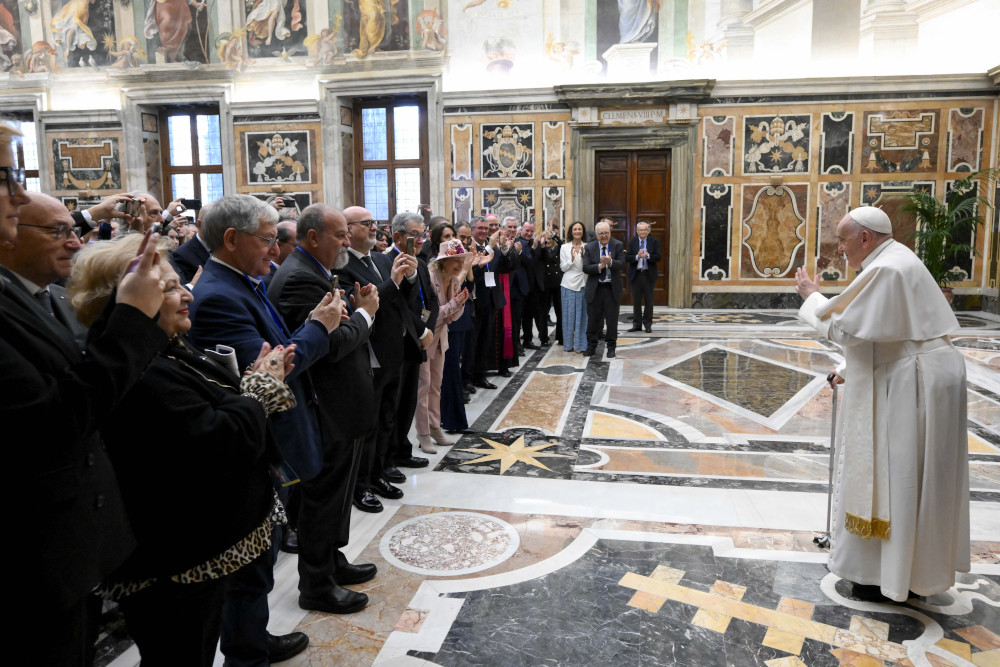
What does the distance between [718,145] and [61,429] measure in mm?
13525

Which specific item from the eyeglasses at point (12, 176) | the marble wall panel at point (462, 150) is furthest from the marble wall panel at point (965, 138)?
the eyeglasses at point (12, 176)

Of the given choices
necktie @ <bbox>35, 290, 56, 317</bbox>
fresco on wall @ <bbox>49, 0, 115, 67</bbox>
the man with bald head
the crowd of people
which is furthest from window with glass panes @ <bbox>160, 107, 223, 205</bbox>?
the man with bald head

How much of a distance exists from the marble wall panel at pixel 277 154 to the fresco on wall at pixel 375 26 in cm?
180

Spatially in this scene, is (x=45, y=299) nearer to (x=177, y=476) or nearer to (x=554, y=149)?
(x=177, y=476)

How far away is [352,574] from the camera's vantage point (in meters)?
3.40

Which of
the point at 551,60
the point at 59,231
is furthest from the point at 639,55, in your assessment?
the point at 59,231

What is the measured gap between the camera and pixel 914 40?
1288 cm

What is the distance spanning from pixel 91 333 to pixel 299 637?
1.77m

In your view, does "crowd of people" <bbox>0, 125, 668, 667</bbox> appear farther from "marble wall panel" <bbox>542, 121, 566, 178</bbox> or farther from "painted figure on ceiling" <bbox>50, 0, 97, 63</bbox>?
"painted figure on ceiling" <bbox>50, 0, 97, 63</bbox>

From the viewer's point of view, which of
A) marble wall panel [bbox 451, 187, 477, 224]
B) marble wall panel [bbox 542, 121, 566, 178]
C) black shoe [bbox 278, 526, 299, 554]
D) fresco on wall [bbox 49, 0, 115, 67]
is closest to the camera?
black shoe [bbox 278, 526, 299, 554]

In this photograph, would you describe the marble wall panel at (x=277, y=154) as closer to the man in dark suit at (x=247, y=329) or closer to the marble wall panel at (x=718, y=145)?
the marble wall panel at (x=718, y=145)

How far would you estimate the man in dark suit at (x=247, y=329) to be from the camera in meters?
2.43

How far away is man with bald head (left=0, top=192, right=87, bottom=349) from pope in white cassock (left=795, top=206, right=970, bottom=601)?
116 inches

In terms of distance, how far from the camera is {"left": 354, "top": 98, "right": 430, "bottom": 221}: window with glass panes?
1479cm
